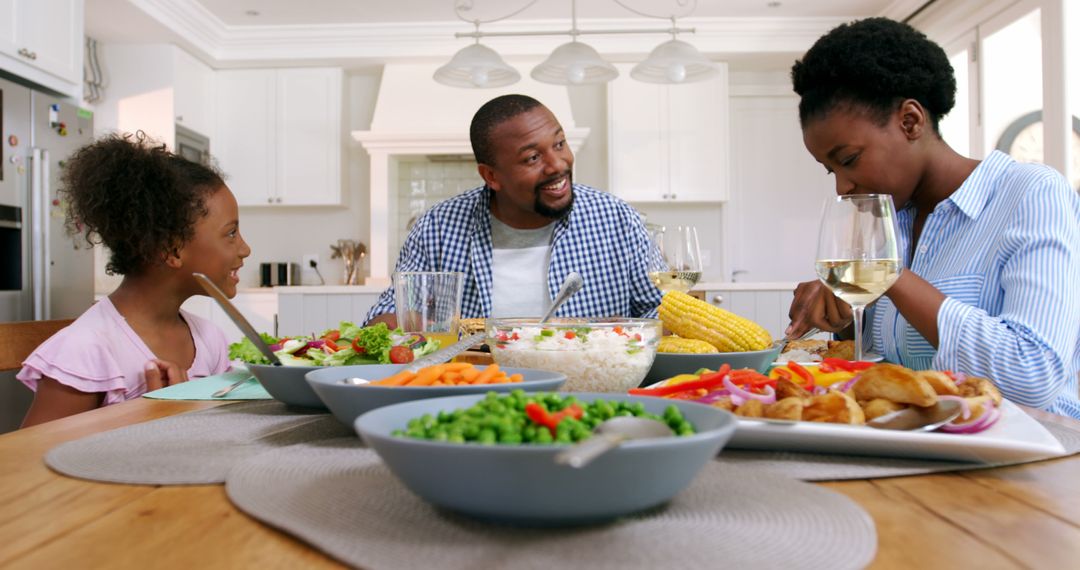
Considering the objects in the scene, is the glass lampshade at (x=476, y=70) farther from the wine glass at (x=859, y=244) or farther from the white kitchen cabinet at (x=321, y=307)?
the wine glass at (x=859, y=244)

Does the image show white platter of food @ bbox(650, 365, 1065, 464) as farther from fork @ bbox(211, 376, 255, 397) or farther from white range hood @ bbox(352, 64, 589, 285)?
white range hood @ bbox(352, 64, 589, 285)

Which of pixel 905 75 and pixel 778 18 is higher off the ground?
pixel 778 18

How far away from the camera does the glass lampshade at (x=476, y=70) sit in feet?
11.5

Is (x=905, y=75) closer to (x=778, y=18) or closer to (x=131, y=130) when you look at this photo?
(x=778, y=18)

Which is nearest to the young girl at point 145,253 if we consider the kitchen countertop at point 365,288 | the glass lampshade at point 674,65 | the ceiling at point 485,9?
the glass lampshade at point 674,65

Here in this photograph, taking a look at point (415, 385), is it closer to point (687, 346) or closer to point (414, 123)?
point (687, 346)

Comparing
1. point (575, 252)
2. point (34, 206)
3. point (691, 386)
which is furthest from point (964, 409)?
point (34, 206)

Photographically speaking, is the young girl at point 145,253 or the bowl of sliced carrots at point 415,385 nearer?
the bowl of sliced carrots at point 415,385

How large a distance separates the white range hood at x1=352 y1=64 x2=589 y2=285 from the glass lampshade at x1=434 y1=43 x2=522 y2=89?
1.40 m

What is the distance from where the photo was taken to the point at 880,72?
1347mm

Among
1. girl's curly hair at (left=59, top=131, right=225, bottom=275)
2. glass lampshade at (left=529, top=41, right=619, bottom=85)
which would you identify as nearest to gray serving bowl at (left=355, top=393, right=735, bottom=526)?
girl's curly hair at (left=59, top=131, right=225, bottom=275)

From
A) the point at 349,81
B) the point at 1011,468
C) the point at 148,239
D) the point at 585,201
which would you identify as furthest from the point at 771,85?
the point at 1011,468

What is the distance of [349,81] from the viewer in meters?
5.75

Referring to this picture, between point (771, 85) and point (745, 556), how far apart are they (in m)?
5.90
